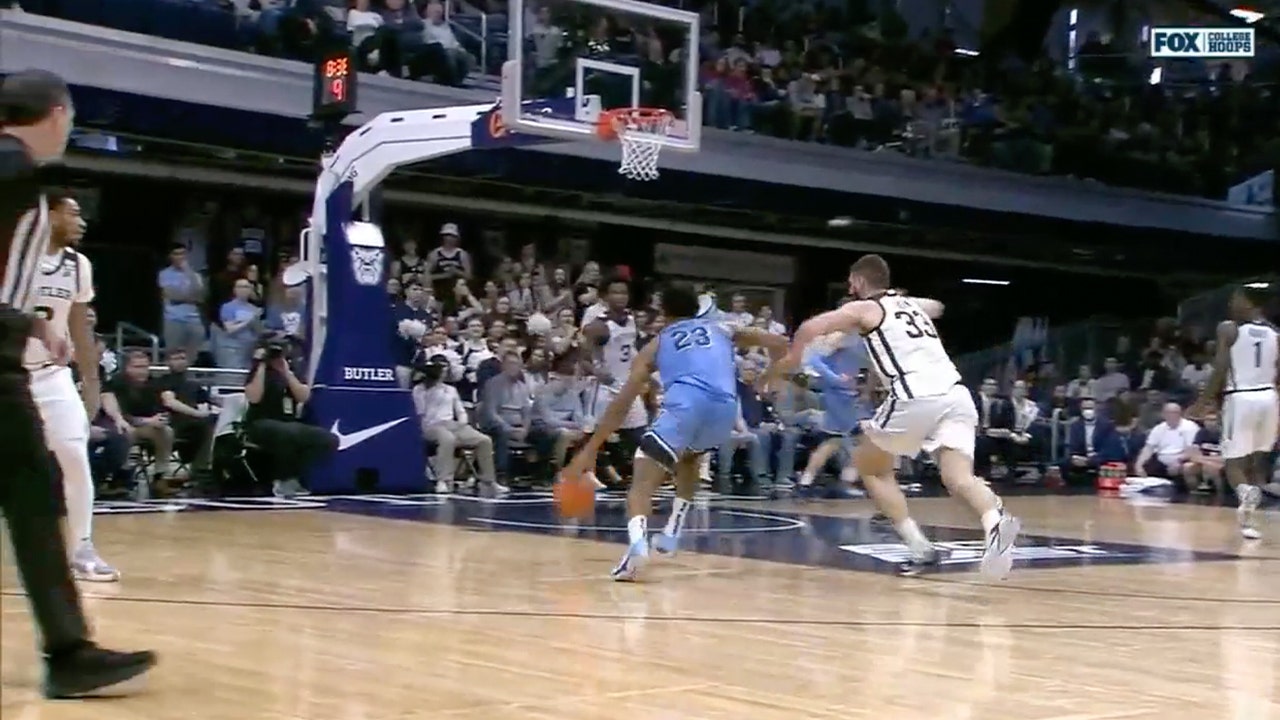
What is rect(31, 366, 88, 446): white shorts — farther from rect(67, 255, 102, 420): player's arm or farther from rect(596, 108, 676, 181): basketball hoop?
rect(596, 108, 676, 181): basketball hoop

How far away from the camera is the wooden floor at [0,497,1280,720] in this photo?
4.86 meters

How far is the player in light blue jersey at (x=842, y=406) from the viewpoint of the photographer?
16906mm

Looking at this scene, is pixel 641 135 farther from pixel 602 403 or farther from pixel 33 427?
pixel 33 427

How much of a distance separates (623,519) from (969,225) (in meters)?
14.9

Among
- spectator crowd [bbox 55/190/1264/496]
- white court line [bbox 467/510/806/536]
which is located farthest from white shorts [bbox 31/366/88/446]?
spectator crowd [bbox 55/190/1264/496]

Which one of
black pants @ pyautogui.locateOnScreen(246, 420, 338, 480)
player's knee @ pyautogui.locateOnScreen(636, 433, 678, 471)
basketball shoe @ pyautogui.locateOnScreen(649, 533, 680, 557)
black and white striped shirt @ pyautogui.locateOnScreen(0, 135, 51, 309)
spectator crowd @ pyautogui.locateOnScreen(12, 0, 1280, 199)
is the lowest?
basketball shoe @ pyautogui.locateOnScreen(649, 533, 680, 557)

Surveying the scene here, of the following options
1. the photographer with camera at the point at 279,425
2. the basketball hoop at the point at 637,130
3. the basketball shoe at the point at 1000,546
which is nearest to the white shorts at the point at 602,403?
the basketball hoop at the point at 637,130

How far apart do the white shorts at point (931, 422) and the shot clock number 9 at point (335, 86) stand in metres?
7.65

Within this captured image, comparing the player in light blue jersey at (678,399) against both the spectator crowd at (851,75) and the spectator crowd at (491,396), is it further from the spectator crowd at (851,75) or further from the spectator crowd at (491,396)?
the spectator crowd at (851,75)

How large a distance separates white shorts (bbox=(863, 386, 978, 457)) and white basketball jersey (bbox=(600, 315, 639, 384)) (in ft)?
29.5

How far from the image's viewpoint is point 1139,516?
50.8 ft

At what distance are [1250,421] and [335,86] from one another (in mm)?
8685

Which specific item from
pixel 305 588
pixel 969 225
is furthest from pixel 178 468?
pixel 969 225

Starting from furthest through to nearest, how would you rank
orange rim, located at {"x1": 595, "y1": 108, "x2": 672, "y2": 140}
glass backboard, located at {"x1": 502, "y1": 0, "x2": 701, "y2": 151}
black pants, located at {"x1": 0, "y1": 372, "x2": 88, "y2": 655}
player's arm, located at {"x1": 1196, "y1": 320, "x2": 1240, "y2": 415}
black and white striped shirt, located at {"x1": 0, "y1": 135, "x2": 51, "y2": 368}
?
orange rim, located at {"x1": 595, "y1": 108, "x2": 672, "y2": 140}, glass backboard, located at {"x1": 502, "y1": 0, "x2": 701, "y2": 151}, player's arm, located at {"x1": 1196, "y1": 320, "x2": 1240, "y2": 415}, black pants, located at {"x1": 0, "y1": 372, "x2": 88, "y2": 655}, black and white striped shirt, located at {"x1": 0, "y1": 135, "x2": 51, "y2": 368}
